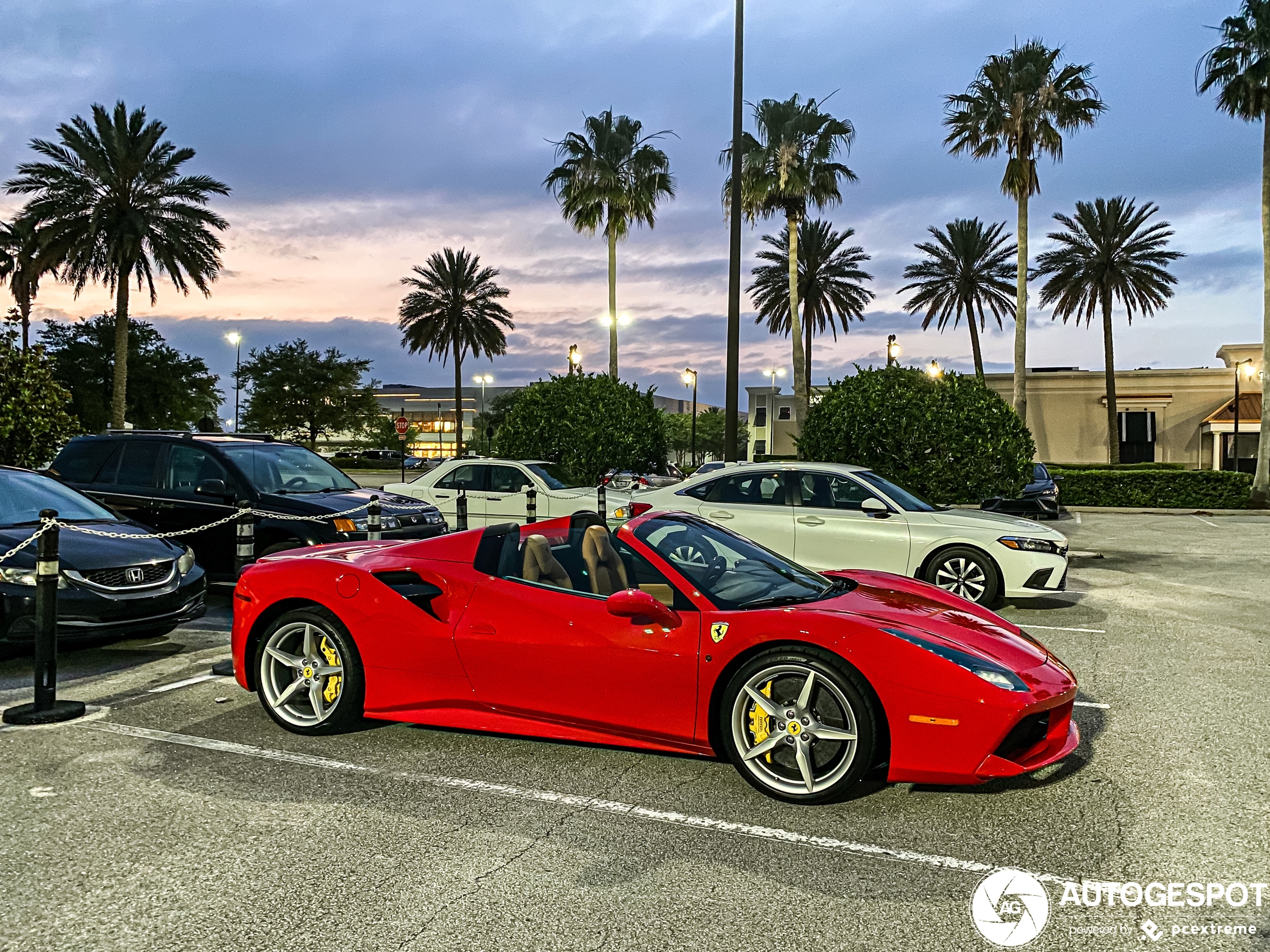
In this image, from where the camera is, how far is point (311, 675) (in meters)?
5.30

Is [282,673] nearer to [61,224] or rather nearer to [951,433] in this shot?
[951,433]

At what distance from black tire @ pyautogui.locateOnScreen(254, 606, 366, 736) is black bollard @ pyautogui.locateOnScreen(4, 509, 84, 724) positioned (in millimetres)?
1252

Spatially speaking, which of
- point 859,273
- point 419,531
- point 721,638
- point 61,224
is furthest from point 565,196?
point 721,638

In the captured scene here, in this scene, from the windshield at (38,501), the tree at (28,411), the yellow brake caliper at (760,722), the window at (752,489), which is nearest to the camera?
the yellow brake caliper at (760,722)

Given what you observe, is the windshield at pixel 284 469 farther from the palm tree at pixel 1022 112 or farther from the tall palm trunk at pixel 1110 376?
the tall palm trunk at pixel 1110 376

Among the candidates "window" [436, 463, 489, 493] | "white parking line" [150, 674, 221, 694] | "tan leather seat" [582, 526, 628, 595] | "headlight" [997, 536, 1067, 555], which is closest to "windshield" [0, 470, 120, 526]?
"white parking line" [150, 674, 221, 694]

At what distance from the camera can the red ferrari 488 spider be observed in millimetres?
4113

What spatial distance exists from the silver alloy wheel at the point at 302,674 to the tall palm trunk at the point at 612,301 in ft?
96.8

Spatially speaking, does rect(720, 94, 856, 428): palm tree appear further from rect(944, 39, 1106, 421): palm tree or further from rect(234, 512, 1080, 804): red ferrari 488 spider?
rect(234, 512, 1080, 804): red ferrari 488 spider

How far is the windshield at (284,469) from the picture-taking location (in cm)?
999

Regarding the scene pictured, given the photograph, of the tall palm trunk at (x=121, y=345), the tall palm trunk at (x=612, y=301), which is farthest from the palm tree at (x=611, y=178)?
the tall palm trunk at (x=121, y=345)

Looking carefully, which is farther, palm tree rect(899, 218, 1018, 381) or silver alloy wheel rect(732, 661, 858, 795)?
palm tree rect(899, 218, 1018, 381)

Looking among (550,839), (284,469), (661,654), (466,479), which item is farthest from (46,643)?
(466,479)

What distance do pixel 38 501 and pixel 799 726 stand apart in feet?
22.3
